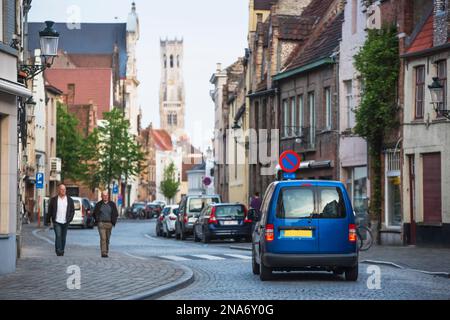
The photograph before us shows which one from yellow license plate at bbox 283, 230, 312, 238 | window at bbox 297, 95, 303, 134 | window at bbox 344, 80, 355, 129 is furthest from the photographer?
window at bbox 297, 95, 303, 134

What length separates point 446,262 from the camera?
26.2m

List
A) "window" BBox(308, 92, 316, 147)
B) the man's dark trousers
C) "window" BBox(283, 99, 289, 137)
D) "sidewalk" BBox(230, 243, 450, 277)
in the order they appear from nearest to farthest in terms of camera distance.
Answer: "sidewalk" BBox(230, 243, 450, 277) → the man's dark trousers → "window" BBox(308, 92, 316, 147) → "window" BBox(283, 99, 289, 137)

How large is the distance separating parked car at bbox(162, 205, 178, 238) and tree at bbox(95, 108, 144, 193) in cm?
4547

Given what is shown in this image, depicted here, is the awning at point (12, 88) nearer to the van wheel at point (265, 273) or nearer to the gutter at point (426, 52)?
the van wheel at point (265, 273)

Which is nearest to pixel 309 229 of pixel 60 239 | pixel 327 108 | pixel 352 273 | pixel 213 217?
pixel 352 273

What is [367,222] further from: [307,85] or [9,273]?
[9,273]

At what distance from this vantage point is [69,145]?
99.5 m

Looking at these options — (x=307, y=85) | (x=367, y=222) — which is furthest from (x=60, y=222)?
(x=307, y=85)

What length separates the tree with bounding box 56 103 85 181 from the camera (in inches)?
3866

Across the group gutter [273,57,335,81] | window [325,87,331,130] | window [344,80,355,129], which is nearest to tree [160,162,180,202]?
gutter [273,57,335,81]

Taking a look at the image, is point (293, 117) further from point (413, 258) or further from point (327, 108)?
point (413, 258)

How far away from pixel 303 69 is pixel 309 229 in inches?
1077

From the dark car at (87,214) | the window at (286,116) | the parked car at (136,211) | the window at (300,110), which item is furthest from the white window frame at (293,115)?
the parked car at (136,211)

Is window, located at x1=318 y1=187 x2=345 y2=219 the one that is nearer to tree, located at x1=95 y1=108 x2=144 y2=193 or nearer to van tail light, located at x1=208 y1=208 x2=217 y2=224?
van tail light, located at x1=208 y1=208 x2=217 y2=224
